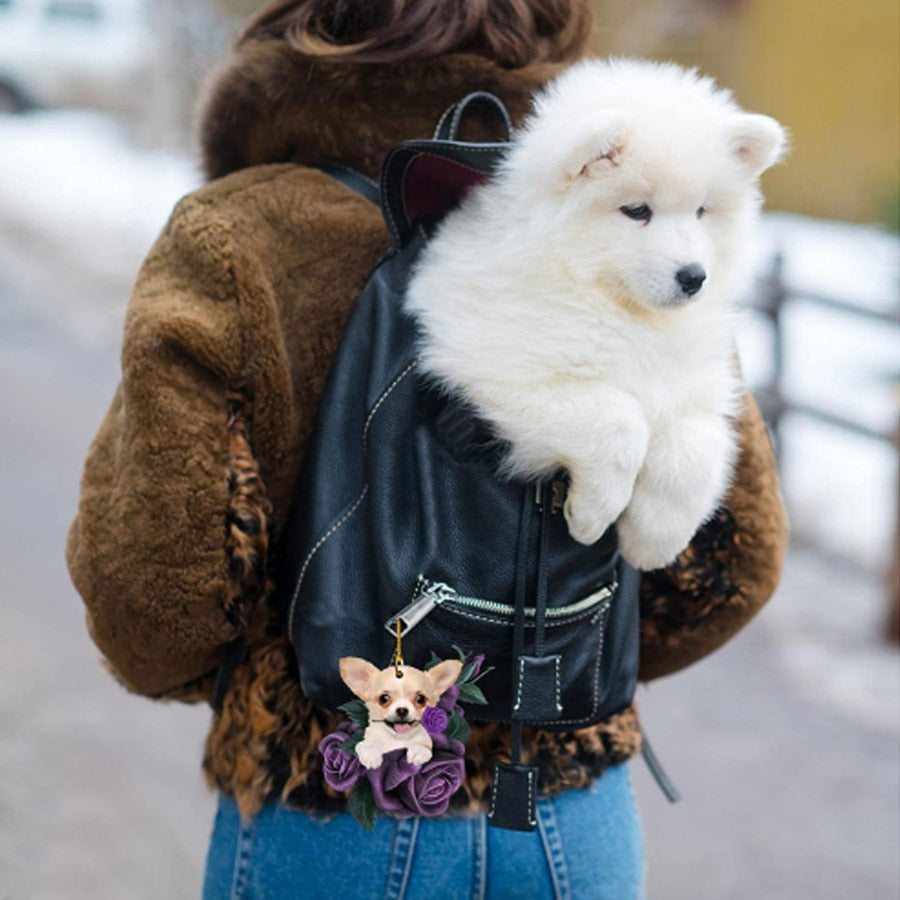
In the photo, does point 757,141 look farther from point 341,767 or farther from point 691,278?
point 341,767

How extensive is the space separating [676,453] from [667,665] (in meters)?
0.63

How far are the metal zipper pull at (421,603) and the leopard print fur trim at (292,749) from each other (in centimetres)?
22

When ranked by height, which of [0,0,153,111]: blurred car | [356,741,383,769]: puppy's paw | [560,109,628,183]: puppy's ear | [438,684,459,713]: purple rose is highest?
[0,0,153,111]: blurred car

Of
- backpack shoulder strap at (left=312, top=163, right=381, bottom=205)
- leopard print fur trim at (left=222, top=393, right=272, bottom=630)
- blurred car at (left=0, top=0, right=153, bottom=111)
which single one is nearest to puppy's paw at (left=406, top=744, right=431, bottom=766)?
leopard print fur trim at (left=222, top=393, right=272, bottom=630)

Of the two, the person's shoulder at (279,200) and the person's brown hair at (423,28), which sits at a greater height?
the person's brown hair at (423,28)

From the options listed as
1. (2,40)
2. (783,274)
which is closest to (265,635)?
(783,274)

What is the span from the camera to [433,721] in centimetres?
139

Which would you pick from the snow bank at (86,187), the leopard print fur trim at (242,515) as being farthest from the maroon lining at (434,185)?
the snow bank at (86,187)

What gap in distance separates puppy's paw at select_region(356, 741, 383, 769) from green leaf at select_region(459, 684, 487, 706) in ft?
0.38

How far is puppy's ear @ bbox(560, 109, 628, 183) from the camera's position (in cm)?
143

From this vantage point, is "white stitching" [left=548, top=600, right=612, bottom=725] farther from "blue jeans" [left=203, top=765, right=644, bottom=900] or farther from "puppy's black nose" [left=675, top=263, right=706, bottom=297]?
"puppy's black nose" [left=675, top=263, right=706, bottom=297]

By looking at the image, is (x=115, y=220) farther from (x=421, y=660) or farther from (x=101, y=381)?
(x=421, y=660)

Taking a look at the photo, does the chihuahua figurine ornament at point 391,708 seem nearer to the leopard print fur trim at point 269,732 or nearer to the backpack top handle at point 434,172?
the leopard print fur trim at point 269,732

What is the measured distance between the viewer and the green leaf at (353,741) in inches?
54.9
